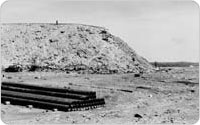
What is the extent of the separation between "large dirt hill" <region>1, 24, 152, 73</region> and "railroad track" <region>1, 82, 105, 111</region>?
14960 millimetres

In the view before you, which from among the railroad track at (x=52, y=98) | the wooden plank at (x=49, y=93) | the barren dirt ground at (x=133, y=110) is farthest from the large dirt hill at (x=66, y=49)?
the railroad track at (x=52, y=98)

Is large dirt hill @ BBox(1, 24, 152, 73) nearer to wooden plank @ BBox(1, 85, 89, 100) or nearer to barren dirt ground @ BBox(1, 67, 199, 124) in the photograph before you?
barren dirt ground @ BBox(1, 67, 199, 124)

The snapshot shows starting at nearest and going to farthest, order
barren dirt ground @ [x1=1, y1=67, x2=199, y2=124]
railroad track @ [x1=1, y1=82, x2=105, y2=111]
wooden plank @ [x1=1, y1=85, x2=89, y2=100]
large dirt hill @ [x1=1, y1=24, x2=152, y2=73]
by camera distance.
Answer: barren dirt ground @ [x1=1, y1=67, x2=199, y2=124] < railroad track @ [x1=1, y1=82, x2=105, y2=111] < wooden plank @ [x1=1, y1=85, x2=89, y2=100] < large dirt hill @ [x1=1, y1=24, x2=152, y2=73]

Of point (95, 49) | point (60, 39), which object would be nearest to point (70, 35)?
point (60, 39)

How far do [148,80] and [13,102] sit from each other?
11269 mm

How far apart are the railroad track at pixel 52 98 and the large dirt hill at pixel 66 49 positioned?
15.0 m

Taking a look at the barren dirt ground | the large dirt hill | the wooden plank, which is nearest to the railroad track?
the wooden plank

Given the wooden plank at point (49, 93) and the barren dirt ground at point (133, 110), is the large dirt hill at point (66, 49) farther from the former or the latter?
the wooden plank at point (49, 93)

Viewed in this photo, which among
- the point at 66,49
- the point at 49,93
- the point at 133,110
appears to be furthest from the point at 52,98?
the point at 66,49

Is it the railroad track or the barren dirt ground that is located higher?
the railroad track

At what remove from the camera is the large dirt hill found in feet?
105

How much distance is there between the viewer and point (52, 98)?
14.5m

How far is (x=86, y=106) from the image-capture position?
14188 mm

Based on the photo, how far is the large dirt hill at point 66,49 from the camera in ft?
105
